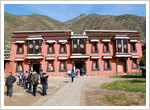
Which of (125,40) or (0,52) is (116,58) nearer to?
(125,40)

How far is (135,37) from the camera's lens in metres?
35.2

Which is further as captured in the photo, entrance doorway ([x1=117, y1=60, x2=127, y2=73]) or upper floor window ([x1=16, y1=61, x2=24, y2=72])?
entrance doorway ([x1=117, y1=60, x2=127, y2=73])

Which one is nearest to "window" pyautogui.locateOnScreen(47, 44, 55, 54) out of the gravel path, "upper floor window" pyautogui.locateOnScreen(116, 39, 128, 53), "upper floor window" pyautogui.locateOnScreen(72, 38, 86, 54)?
"upper floor window" pyautogui.locateOnScreen(72, 38, 86, 54)

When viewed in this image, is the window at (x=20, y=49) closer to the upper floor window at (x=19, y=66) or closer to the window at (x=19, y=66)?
the upper floor window at (x=19, y=66)

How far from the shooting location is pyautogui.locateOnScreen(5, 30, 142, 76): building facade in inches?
1318

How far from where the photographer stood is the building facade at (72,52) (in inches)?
1318

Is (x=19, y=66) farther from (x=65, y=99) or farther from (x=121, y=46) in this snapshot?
(x=65, y=99)

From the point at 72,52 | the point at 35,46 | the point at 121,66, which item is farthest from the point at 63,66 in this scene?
the point at 121,66

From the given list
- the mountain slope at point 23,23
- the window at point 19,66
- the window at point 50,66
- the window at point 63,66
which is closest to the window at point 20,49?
the window at point 19,66

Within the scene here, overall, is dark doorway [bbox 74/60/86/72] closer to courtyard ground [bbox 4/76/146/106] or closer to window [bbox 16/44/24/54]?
window [bbox 16/44/24/54]

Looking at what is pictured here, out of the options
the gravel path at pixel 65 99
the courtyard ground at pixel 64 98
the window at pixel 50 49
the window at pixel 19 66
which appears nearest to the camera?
the gravel path at pixel 65 99

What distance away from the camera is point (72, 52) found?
109 feet

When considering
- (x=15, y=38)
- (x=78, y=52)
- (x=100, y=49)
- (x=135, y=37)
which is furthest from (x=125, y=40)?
(x=15, y=38)

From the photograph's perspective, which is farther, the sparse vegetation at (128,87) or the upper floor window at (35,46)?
the upper floor window at (35,46)
